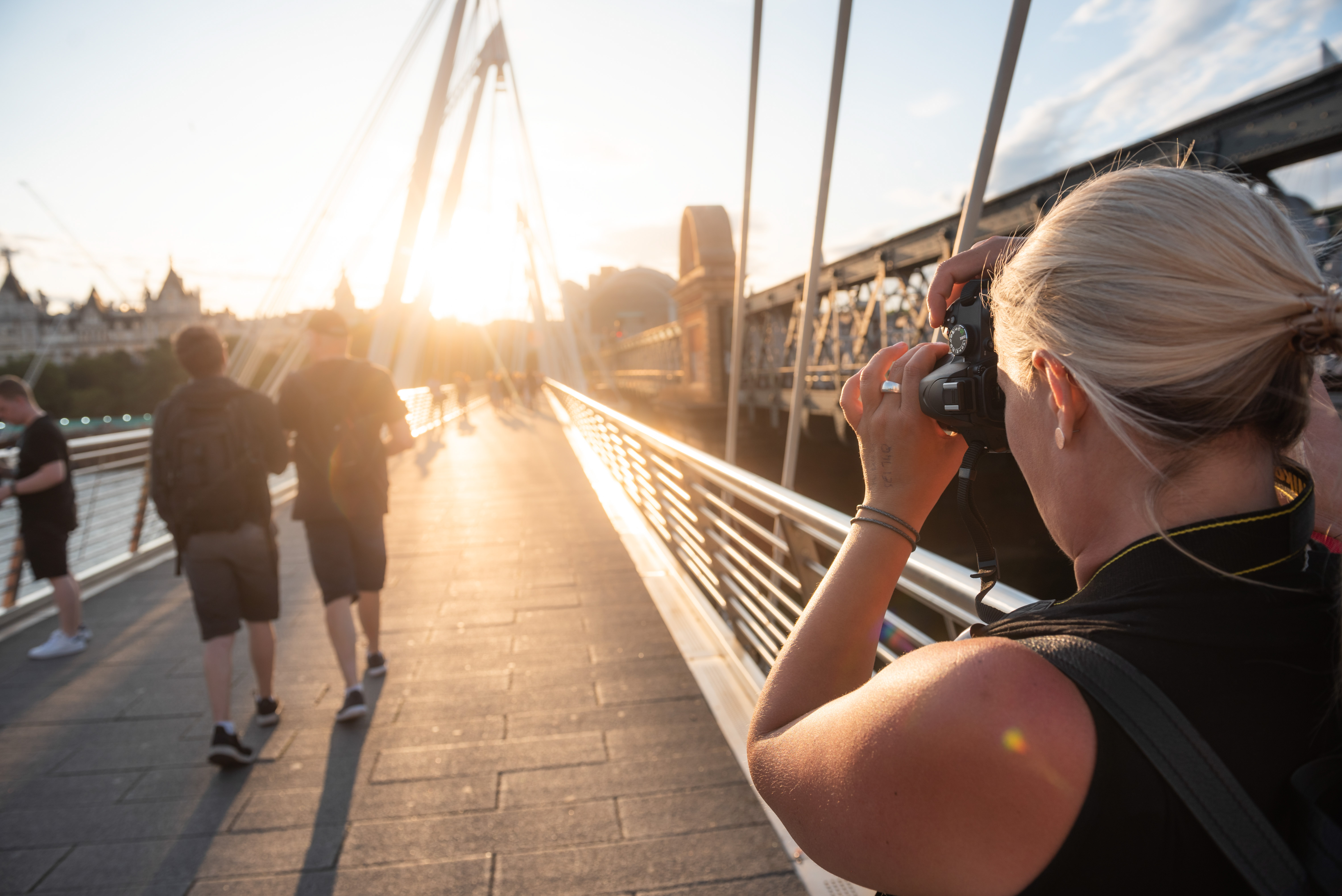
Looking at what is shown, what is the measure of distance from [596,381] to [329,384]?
5153 centimetres

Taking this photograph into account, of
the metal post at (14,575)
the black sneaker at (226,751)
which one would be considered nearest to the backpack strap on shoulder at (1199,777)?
the black sneaker at (226,751)

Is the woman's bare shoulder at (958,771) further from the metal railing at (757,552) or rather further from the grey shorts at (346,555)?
the grey shorts at (346,555)

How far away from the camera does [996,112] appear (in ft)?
7.46

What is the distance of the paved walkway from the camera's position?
8.00 ft

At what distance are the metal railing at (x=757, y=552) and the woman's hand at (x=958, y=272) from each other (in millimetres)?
406

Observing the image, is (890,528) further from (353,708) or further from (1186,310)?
(353,708)

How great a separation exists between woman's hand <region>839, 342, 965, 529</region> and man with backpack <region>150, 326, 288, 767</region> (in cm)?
310

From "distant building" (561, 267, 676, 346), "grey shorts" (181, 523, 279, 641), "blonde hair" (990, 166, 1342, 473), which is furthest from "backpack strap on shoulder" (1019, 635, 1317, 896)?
"distant building" (561, 267, 676, 346)

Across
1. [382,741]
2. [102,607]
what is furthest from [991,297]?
[102,607]

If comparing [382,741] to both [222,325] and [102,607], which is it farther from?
[222,325]

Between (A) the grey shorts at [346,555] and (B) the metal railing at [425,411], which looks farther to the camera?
(B) the metal railing at [425,411]

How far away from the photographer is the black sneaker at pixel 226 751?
121 inches

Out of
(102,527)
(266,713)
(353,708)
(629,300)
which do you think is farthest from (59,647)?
(629,300)

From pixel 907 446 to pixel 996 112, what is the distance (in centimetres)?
176
